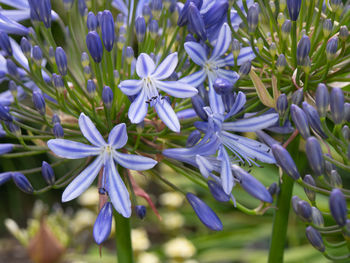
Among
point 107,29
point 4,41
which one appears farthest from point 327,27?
point 4,41

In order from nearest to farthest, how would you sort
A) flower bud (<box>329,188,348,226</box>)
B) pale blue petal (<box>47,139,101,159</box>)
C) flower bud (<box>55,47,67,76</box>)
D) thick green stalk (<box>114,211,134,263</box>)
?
1. flower bud (<box>329,188,348,226</box>)
2. pale blue petal (<box>47,139,101,159</box>)
3. flower bud (<box>55,47,67,76</box>)
4. thick green stalk (<box>114,211,134,263</box>)

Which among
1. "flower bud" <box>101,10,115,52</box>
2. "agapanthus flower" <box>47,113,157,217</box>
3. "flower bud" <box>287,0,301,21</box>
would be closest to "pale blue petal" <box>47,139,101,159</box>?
"agapanthus flower" <box>47,113,157,217</box>

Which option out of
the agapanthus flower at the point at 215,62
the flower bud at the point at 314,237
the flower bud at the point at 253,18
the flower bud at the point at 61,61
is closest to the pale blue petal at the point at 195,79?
the agapanthus flower at the point at 215,62

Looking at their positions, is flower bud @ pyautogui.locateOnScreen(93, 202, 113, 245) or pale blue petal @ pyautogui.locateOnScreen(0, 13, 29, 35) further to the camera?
pale blue petal @ pyautogui.locateOnScreen(0, 13, 29, 35)

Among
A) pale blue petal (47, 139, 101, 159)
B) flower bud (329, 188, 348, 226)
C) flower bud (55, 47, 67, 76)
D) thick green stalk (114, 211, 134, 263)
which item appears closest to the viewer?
flower bud (329, 188, 348, 226)

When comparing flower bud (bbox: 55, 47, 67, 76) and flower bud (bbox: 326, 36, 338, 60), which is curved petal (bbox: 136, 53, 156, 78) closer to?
flower bud (bbox: 55, 47, 67, 76)
